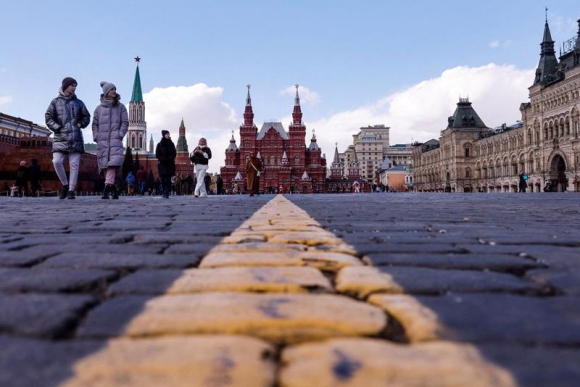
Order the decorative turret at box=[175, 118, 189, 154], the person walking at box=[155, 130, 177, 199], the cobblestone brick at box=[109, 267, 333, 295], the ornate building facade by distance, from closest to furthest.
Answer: the cobblestone brick at box=[109, 267, 333, 295] → the person walking at box=[155, 130, 177, 199] → the ornate building facade → the decorative turret at box=[175, 118, 189, 154]

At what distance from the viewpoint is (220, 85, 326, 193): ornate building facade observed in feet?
290

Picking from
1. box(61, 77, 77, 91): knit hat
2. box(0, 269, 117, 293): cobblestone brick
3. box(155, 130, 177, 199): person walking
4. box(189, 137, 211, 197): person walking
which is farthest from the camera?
box(189, 137, 211, 197): person walking

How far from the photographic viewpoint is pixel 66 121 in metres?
10.6

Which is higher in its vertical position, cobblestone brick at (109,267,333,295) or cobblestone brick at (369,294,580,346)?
cobblestone brick at (109,267,333,295)

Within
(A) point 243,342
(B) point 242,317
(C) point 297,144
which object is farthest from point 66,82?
(C) point 297,144

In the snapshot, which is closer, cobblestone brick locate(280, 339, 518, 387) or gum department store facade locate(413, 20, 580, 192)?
cobblestone brick locate(280, 339, 518, 387)

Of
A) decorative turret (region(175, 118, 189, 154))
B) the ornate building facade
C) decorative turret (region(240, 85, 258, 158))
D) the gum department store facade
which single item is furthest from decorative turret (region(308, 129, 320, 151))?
decorative turret (region(175, 118, 189, 154))

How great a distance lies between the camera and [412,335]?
1.26m

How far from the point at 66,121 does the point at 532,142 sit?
2251 inches

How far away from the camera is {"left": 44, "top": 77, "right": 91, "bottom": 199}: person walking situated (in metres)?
10.5

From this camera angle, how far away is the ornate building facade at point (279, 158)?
3482 inches

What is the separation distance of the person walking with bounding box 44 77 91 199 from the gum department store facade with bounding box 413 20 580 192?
47234 mm

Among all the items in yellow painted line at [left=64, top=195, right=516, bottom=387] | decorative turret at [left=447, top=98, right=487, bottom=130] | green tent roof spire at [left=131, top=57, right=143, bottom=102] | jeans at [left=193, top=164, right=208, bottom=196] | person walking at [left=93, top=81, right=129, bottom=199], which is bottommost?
yellow painted line at [left=64, top=195, right=516, bottom=387]

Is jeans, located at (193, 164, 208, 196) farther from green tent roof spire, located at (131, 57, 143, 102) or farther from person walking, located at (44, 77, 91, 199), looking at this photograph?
green tent roof spire, located at (131, 57, 143, 102)
